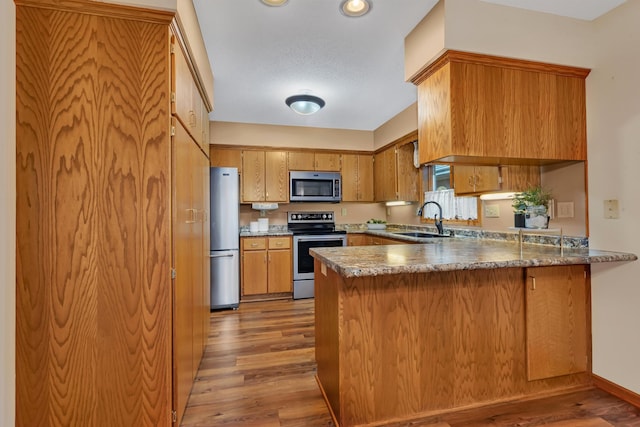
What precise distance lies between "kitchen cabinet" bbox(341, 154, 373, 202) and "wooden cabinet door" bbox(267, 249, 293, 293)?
51.9 inches

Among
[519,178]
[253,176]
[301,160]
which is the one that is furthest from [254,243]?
[519,178]

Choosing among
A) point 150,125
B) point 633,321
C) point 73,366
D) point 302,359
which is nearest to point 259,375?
point 302,359

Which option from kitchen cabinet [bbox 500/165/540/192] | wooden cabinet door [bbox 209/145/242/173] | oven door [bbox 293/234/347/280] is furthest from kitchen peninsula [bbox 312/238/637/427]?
wooden cabinet door [bbox 209/145/242/173]

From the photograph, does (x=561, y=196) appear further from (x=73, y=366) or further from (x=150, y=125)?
(x=73, y=366)

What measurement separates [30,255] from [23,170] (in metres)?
0.38

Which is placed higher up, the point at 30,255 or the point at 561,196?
the point at 561,196

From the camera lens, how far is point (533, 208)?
6.97 ft

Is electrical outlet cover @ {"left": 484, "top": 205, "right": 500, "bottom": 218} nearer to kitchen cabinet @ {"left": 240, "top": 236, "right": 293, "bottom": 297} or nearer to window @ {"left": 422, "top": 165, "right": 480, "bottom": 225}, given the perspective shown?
window @ {"left": 422, "top": 165, "right": 480, "bottom": 225}

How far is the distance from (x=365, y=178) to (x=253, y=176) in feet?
5.77

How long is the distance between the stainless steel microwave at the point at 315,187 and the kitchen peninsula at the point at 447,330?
2.48 meters

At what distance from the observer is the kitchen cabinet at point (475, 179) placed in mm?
2350

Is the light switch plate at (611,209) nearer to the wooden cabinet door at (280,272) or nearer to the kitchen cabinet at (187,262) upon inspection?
the kitchen cabinet at (187,262)

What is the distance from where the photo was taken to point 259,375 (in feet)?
6.90

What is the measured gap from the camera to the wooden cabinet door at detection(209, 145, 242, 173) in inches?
161
